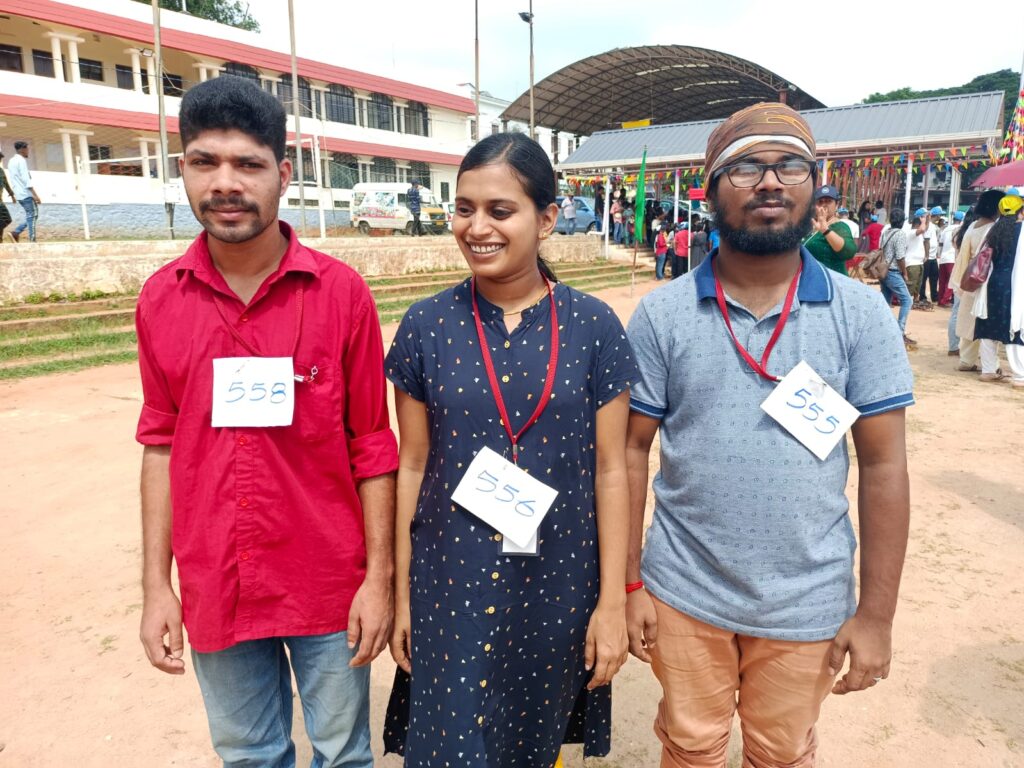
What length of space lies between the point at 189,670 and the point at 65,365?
229 inches

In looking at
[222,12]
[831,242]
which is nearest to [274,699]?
[831,242]

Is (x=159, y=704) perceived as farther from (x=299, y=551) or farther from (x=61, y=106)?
(x=61, y=106)

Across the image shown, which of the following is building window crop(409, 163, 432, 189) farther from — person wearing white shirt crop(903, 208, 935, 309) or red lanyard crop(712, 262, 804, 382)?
red lanyard crop(712, 262, 804, 382)

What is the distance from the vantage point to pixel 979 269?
257 inches

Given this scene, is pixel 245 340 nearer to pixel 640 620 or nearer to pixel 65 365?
pixel 640 620

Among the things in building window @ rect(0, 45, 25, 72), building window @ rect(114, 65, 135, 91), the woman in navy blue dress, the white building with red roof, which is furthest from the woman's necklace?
building window @ rect(114, 65, 135, 91)

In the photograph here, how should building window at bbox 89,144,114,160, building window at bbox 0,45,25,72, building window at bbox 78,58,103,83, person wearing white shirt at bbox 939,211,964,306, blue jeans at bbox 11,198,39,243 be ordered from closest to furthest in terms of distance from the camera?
blue jeans at bbox 11,198,39,243 < person wearing white shirt at bbox 939,211,964,306 < building window at bbox 0,45,25,72 < building window at bbox 89,144,114,160 < building window at bbox 78,58,103,83

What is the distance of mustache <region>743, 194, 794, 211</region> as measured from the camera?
1.55 metres

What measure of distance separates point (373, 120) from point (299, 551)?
30.4m

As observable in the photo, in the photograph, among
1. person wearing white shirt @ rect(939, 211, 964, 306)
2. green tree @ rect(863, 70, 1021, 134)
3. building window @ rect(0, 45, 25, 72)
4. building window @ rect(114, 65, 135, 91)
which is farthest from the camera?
green tree @ rect(863, 70, 1021, 134)

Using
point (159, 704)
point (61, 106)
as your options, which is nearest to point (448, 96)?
point (61, 106)

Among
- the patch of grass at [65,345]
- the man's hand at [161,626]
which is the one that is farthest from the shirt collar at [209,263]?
the patch of grass at [65,345]

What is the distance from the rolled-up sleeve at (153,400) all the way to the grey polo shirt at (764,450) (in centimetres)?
107

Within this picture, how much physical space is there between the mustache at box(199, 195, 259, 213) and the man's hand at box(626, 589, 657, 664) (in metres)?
1.24
